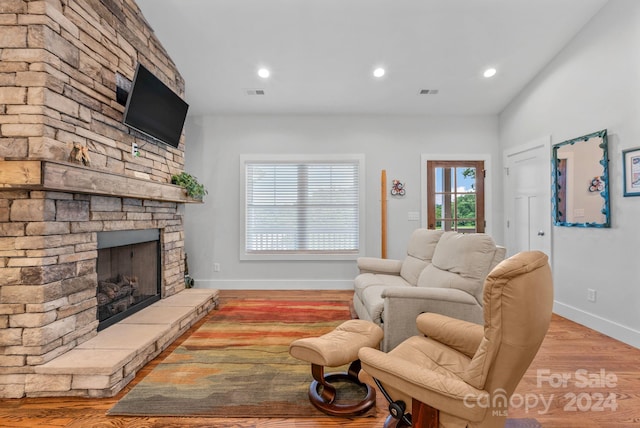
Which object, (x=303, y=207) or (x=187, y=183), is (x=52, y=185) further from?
(x=303, y=207)

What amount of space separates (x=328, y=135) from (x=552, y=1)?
2.85 meters

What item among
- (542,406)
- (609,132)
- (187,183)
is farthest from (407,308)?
(187,183)

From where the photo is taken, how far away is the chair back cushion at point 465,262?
2.25 m

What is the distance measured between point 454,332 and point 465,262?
839 mm

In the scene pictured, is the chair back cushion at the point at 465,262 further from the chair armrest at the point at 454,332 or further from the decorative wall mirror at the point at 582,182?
the decorative wall mirror at the point at 582,182

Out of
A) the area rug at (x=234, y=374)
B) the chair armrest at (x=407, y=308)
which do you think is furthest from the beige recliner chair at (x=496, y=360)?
the chair armrest at (x=407, y=308)

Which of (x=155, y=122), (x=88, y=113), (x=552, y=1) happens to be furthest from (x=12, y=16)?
(x=552, y=1)

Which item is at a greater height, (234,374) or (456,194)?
(456,194)

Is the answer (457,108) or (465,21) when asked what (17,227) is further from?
(457,108)

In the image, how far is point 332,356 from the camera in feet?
5.53

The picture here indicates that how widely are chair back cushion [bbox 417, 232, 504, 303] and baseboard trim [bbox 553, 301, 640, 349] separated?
5.25 ft

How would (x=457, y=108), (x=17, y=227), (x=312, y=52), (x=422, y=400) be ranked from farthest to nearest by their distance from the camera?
(x=457, y=108)
(x=312, y=52)
(x=17, y=227)
(x=422, y=400)

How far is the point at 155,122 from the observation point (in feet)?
9.89

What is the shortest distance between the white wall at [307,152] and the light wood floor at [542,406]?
2263 mm
